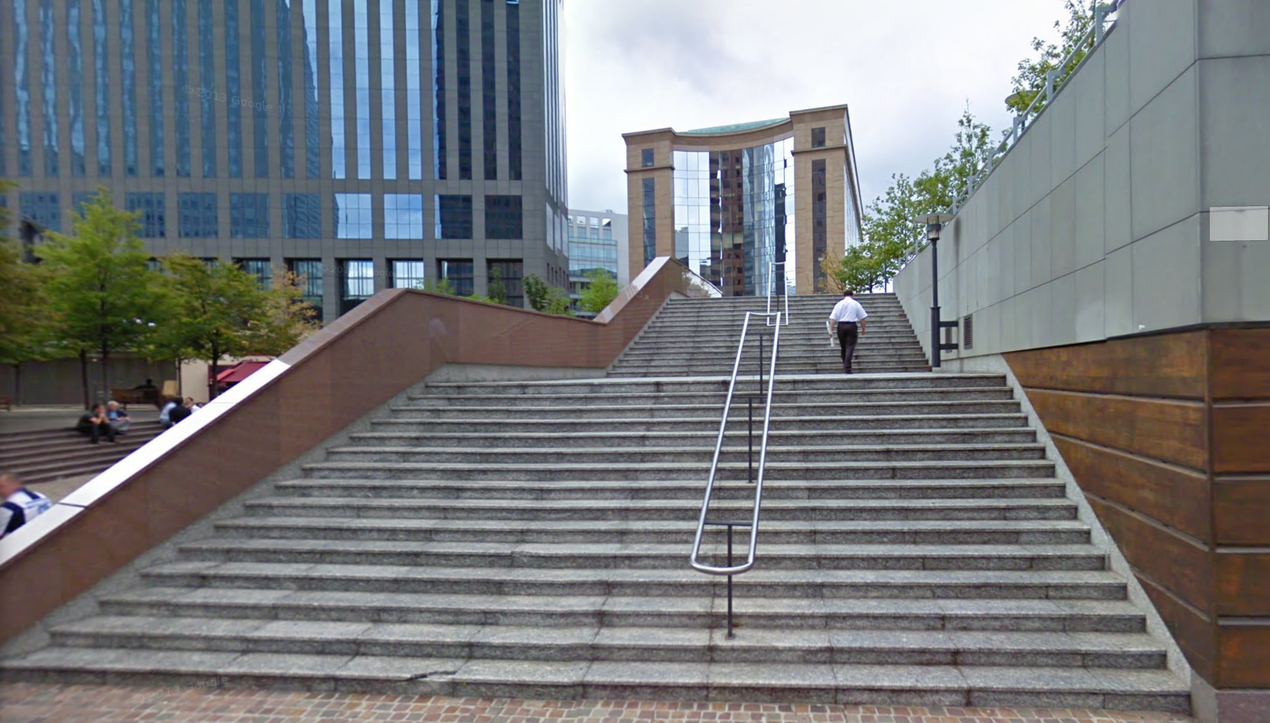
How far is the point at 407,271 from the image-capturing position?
57281 mm

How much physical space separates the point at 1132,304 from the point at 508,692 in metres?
5.08

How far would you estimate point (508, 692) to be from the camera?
425cm

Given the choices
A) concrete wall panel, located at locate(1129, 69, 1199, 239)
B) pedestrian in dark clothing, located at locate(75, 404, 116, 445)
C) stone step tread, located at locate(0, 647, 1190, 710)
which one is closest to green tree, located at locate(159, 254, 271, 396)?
pedestrian in dark clothing, located at locate(75, 404, 116, 445)

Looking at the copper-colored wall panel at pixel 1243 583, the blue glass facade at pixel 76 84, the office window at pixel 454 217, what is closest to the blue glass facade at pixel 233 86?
the blue glass facade at pixel 76 84

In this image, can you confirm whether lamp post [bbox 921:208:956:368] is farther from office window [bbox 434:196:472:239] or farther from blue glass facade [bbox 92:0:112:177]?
blue glass facade [bbox 92:0:112:177]

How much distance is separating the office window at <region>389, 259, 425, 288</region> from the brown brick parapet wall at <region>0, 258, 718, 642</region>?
48.9m

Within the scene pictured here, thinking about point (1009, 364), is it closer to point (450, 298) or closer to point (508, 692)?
point (508, 692)

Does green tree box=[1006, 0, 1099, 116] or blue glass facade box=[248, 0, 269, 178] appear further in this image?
blue glass facade box=[248, 0, 269, 178]

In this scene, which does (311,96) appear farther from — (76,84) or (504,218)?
(504,218)

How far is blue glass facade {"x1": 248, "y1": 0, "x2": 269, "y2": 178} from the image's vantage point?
54969mm

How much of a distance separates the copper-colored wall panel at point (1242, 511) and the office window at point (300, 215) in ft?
200

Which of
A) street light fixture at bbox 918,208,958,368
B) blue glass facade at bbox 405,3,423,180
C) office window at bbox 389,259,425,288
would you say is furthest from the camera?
office window at bbox 389,259,425,288

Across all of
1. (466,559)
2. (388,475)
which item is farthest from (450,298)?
(466,559)

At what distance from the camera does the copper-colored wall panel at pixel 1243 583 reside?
3.76 meters
